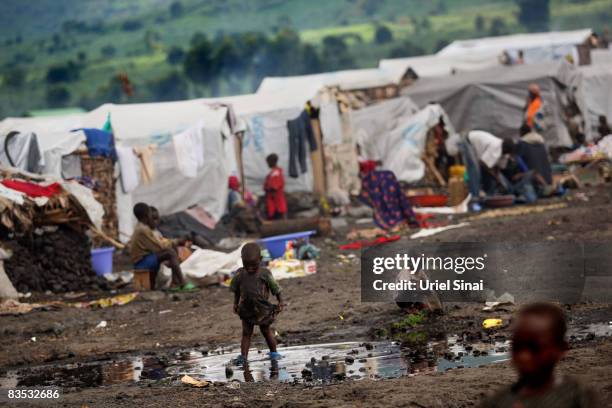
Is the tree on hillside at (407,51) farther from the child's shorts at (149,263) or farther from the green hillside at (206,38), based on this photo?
the child's shorts at (149,263)

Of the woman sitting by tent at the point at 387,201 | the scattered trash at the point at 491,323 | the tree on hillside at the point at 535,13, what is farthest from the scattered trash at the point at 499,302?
the tree on hillside at the point at 535,13

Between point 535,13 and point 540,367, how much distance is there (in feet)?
327

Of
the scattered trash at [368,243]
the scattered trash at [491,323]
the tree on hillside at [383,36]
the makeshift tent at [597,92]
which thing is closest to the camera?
the scattered trash at [491,323]

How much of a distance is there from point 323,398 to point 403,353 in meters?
1.77

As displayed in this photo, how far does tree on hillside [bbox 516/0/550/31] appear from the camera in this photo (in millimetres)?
99125

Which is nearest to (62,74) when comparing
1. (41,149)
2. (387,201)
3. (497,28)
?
(497,28)

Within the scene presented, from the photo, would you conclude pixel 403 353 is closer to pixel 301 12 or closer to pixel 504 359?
pixel 504 359

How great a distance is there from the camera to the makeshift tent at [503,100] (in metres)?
28.0

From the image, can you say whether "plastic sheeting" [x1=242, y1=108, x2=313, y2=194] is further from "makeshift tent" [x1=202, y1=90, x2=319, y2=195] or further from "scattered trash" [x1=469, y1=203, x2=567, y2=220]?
"scattered trash" [x1=469, y1=203, x2=567, y2=220]

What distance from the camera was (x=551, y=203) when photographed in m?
19.9

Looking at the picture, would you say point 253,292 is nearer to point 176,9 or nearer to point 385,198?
point 385,198

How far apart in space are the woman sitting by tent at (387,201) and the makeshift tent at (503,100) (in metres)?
9.65

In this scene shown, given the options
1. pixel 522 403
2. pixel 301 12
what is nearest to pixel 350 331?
pixel 522 403

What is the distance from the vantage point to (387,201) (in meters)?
18.8
